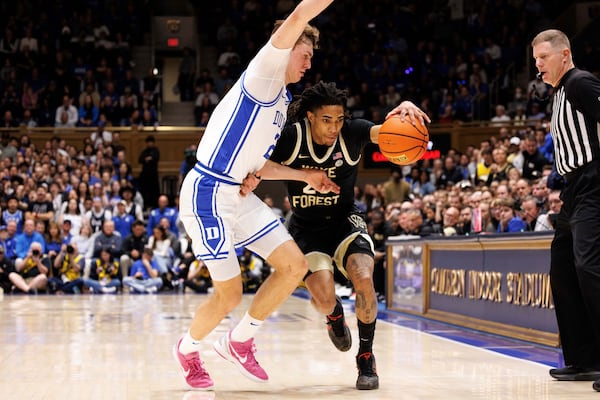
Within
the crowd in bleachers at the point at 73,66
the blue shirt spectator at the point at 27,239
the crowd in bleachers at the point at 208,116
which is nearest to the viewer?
the crowd in bleachers at the point at 208,116

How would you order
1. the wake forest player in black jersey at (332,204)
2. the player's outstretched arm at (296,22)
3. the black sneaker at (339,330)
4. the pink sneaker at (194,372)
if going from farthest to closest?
the black sneaker at (339,330)
the wake forest player in black jersey at (332,204)
the pink sneaker at (194,372)
the player's outstretched arm at (296,22)

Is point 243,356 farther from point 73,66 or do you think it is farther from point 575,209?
point 73,66

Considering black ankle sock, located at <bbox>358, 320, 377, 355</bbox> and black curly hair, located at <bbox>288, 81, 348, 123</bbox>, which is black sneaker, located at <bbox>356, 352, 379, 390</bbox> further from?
black curly hair, located at <bbox>288, 81, 348, 123</bbox>

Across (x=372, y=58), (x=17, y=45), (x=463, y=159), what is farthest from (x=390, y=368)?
(x=17, y=45)

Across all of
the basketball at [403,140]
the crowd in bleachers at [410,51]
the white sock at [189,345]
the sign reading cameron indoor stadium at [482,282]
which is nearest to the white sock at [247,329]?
the white sock at [189,345]

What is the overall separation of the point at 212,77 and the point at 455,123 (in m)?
7.91

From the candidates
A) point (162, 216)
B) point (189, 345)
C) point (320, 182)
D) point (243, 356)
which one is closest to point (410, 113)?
point (320, 182)

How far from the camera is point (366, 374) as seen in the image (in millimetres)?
5504

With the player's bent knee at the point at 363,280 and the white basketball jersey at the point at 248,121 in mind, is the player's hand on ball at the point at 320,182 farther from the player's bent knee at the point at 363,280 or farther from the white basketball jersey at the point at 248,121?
the player's bent knee at the point at 363,280

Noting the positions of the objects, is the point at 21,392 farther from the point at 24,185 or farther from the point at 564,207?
the point at 24,185

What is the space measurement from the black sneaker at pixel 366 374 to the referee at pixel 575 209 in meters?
1.22

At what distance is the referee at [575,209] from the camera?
543 centimetres

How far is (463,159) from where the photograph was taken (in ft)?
59.1

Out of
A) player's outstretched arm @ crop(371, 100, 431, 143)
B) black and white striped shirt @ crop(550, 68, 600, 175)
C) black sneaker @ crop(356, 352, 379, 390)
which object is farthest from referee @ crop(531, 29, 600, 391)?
black sneaker @ crop(356, 352, 379, 390)
